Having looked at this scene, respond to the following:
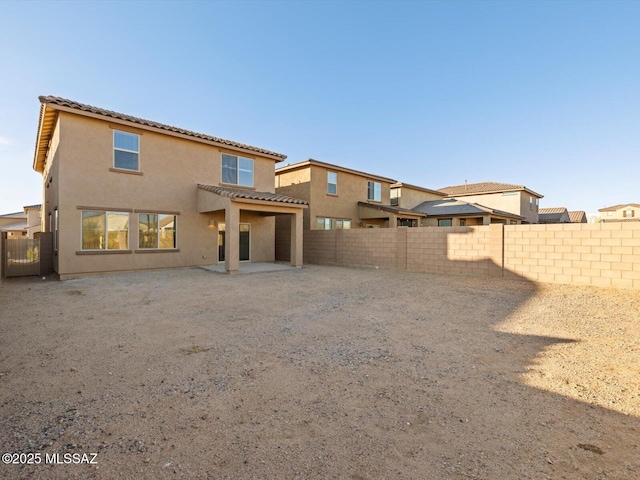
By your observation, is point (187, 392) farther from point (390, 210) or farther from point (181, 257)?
point (390, 210)

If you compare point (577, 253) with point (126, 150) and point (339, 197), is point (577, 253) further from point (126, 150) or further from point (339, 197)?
point (126, 150)

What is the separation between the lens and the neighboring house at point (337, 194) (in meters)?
20.3

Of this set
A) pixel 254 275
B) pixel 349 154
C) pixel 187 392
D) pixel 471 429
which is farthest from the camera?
pixel 349 154

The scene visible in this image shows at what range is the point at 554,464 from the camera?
233 centimetres

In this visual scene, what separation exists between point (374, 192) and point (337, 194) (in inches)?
179

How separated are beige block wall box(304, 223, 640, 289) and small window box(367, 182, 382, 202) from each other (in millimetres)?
9048

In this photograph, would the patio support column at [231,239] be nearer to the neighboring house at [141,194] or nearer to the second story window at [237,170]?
the neighboring house at [141,194]

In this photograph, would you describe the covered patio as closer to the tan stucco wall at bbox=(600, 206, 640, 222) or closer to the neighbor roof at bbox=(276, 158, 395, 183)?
the neighbor roof at bbox=(276, 158, 395, 183)

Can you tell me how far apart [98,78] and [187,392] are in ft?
50.7

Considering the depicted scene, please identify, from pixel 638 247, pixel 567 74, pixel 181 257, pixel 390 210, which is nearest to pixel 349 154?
pixel 390 210

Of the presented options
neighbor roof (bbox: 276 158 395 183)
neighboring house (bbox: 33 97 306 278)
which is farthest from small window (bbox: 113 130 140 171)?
neighbor roof (bbox: 276 158 395 183)

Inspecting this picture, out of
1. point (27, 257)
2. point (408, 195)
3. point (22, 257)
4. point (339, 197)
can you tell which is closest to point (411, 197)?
point (408, 195)

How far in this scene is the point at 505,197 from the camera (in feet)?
99.5

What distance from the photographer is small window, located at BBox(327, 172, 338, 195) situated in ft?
→ 69.8
